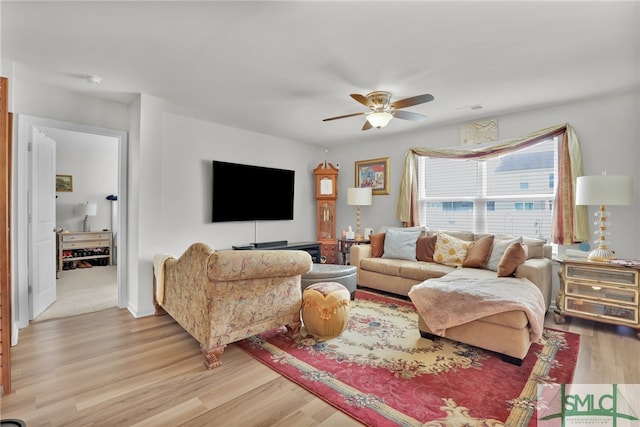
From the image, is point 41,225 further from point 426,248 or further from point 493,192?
point 493,192

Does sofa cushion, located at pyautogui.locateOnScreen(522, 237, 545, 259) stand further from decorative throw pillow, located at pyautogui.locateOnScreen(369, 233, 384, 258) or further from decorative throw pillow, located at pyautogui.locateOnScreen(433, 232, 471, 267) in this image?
decorative throw pillow, located at pyautogui.locateOnScreen(369, 233, 384, 258)

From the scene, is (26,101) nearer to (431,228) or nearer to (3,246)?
(3,246)

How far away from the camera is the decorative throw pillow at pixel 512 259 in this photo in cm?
310

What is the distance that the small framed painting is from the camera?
17.3 feet

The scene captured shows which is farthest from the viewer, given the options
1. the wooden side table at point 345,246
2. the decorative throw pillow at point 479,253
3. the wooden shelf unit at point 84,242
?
the wooden shelf unit at point 84,242

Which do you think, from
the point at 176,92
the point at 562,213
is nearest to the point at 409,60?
the point at 176,92

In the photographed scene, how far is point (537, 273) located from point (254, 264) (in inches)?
109

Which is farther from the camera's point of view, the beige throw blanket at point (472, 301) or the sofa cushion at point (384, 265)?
the sofa cushion at point (384, 265)

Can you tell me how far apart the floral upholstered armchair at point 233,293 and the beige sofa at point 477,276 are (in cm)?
126

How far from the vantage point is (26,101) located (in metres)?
3.08

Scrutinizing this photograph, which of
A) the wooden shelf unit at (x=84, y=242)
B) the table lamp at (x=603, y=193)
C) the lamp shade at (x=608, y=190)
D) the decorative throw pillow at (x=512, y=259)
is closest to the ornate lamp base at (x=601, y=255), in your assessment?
the table lamp at (x=603, y=193)

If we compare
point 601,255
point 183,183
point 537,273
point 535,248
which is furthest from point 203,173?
point 601,255

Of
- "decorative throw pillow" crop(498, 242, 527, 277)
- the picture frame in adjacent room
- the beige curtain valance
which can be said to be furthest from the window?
the picture frame in adjacent room

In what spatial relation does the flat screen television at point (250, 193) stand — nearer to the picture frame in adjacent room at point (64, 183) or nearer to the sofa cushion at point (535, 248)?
the sofa cushion at point (535, 248)
